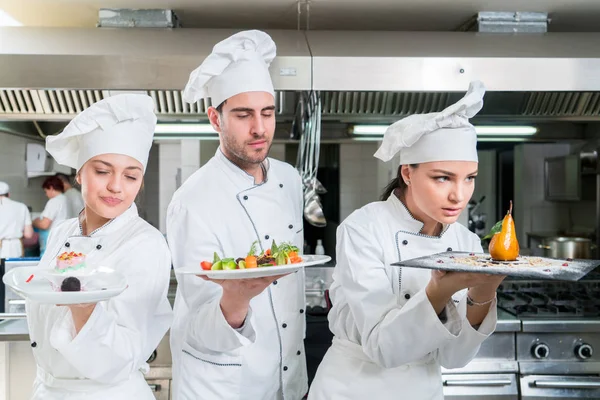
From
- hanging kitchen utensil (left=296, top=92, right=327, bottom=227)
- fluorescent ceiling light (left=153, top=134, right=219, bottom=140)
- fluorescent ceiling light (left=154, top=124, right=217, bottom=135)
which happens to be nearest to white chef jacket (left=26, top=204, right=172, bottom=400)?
hanging kitchen utensil (left=296, top=92, right=327, bottom=227)

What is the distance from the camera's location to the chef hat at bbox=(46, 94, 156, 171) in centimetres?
160

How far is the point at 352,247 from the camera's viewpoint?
179 centimetres

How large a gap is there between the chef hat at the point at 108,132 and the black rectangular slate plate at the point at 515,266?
77 cm

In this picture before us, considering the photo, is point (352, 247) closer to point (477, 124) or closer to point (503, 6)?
point (503, 6)

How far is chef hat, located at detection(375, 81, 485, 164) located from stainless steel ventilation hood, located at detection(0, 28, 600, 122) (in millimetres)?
1257

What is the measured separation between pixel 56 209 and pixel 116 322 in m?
2.82

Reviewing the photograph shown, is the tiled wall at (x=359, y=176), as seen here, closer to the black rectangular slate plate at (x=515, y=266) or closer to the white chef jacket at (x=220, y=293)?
the white chef jacket at (x=220, y=293)

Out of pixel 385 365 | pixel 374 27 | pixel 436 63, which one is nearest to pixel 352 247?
pixel 385 365

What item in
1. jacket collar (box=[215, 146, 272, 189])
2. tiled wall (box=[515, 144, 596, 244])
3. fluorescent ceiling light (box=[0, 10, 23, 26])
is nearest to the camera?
jacket collar (box=[215, 146, 272, 189])

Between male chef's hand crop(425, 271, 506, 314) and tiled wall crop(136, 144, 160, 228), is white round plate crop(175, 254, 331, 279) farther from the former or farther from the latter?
tiled wall crop(136, 144, 160, 228)

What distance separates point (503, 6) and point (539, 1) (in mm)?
185

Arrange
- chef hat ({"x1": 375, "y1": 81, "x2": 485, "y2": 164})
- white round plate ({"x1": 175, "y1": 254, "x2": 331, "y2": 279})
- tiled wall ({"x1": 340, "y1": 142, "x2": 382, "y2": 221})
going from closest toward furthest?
white round plate ({"x1": 175, "y1": 254, "x2": 331, "y2": 279}) < chef hat ({"x1": 375, "y1": 81, "x2": 485, "y2": 164}) < tiled wall ({"x1": 340, "y1": 142, "x2": 382, "y2": 221})

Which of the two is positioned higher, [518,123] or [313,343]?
[518,123]

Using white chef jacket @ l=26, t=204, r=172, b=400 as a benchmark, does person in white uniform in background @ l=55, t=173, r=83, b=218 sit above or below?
above
